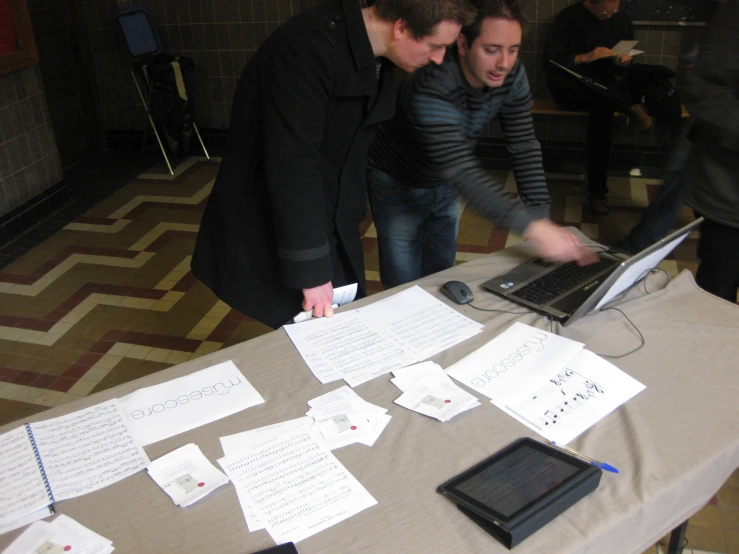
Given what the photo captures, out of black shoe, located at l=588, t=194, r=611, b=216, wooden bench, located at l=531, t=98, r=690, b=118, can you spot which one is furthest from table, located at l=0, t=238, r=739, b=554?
wooden bench, located at l=531, t=98, r=690, b=118

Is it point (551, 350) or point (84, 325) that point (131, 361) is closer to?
point (84, 325)

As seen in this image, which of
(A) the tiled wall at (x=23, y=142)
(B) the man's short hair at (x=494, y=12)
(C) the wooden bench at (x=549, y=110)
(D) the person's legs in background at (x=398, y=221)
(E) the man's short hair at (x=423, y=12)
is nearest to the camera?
(E) the man's short hair at (x=423, y=12)

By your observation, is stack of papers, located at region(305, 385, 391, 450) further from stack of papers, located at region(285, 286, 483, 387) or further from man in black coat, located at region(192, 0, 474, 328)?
man in black coat, located at region(192, 0, 474, 328)

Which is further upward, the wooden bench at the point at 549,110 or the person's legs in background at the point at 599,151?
the wooden bench at the point at 549,110

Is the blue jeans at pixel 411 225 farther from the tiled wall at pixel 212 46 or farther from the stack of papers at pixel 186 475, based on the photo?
the tiled wall at pixel 212 46

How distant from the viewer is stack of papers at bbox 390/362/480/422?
1407mm

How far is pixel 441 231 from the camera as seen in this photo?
231 centimetres

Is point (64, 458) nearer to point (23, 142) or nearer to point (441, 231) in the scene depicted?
point (441, 231)

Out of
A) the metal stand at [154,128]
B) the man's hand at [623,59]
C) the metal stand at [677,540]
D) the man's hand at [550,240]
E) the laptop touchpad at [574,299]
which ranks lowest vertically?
the metal stand at [677,540]

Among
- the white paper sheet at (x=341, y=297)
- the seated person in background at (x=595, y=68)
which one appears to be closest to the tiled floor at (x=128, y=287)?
the seated person in background at (x=595, y=68)

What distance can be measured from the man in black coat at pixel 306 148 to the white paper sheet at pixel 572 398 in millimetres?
570

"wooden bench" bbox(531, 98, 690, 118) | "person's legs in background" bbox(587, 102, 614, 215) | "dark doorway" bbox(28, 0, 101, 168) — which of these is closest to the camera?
"person's legs in background" bbox(587, 102, 614, 215)

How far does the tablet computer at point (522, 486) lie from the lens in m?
1.11

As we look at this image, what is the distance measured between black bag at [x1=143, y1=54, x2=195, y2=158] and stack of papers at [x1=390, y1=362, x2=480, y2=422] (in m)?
3.98
